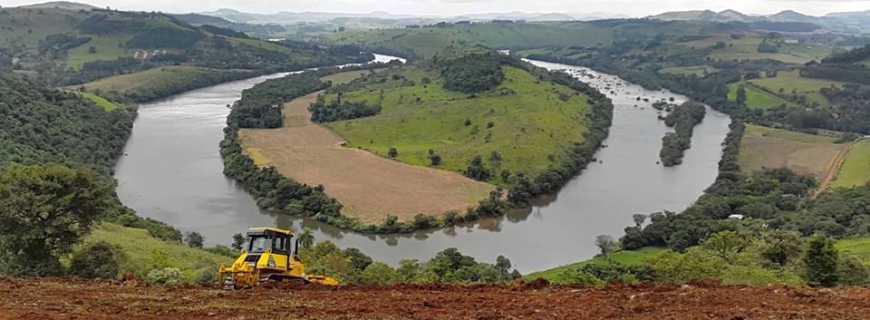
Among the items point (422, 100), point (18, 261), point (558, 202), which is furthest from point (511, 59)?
point (18, 261)

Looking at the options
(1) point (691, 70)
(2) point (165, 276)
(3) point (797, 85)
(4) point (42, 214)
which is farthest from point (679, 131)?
(4) point (42, 214)

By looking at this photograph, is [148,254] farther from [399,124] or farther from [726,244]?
[399,124]

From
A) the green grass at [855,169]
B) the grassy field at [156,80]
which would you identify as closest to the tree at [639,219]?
the green grass at [855,169]

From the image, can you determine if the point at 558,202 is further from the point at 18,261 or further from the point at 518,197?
the point at 18,261

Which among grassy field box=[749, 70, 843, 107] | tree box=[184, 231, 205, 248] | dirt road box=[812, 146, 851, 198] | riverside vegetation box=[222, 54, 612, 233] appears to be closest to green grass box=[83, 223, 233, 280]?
tree box=[184, 231, 205, 248]

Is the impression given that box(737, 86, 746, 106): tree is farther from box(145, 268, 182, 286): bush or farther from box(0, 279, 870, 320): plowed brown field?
box(145, 268, 182, 286): bush

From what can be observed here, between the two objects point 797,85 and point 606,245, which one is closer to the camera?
point 606,245

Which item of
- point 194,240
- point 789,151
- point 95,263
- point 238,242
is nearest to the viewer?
point 95,263

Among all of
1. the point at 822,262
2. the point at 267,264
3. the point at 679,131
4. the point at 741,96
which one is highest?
the point at 267,264
